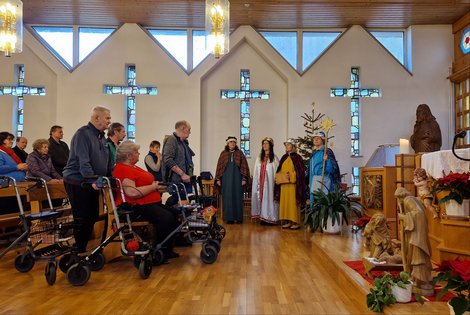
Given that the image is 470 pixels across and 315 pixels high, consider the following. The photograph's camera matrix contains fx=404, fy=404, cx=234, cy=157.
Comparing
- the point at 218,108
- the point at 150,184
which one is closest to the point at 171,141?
the point at 150,184

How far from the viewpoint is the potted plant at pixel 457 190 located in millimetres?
2650

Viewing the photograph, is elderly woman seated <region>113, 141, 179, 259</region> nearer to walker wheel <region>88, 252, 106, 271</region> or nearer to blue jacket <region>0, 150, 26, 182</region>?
walker wheel <region>88, 252, 106, 271</region>

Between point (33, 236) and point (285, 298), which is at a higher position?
point (33, 236)

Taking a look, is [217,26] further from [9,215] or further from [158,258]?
[9,215]

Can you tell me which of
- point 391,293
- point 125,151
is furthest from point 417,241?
point 125,151

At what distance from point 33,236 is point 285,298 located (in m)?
2.08

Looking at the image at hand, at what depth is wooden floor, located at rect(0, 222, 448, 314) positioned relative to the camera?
250cm

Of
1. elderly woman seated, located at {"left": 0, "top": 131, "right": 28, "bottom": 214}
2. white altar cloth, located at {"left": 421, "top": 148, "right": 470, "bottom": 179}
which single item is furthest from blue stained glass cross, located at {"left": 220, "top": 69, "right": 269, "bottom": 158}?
white altar cloth, located at {"left": 421, "top": 148, "right": 470, "bottom": 179}

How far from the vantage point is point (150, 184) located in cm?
362

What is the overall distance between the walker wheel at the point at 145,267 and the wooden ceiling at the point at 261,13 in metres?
5.91

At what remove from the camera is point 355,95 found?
29.6 ft

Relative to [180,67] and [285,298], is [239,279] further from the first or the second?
[180,67]

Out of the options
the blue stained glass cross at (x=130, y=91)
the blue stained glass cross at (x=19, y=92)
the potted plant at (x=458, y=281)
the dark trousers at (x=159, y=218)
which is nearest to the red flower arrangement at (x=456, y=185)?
the potted plant at (x=458, y=281)

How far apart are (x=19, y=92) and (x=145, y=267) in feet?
24.6
